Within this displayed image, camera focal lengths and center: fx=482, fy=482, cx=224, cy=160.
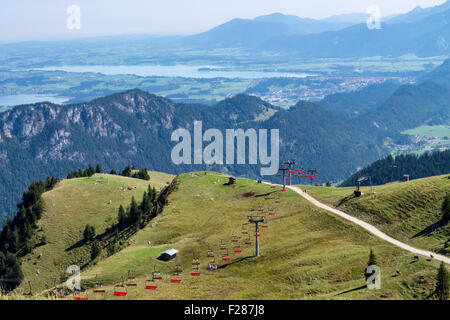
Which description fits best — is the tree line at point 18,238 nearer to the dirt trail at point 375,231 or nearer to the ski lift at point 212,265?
the ski lift at point 212,265

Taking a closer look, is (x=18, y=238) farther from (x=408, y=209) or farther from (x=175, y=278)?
(x=408, y=209)

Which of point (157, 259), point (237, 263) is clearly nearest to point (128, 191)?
point (157, 259)


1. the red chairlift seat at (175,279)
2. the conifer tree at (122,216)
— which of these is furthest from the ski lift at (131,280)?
the conifer tree at (122,216)

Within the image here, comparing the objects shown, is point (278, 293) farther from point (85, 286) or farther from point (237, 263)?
point (85, 286)

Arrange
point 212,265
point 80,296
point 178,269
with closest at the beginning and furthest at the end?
point 80,296 < point 212,265 < point 178,269

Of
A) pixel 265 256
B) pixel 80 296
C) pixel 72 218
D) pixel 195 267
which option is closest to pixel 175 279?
pixel 195 267
